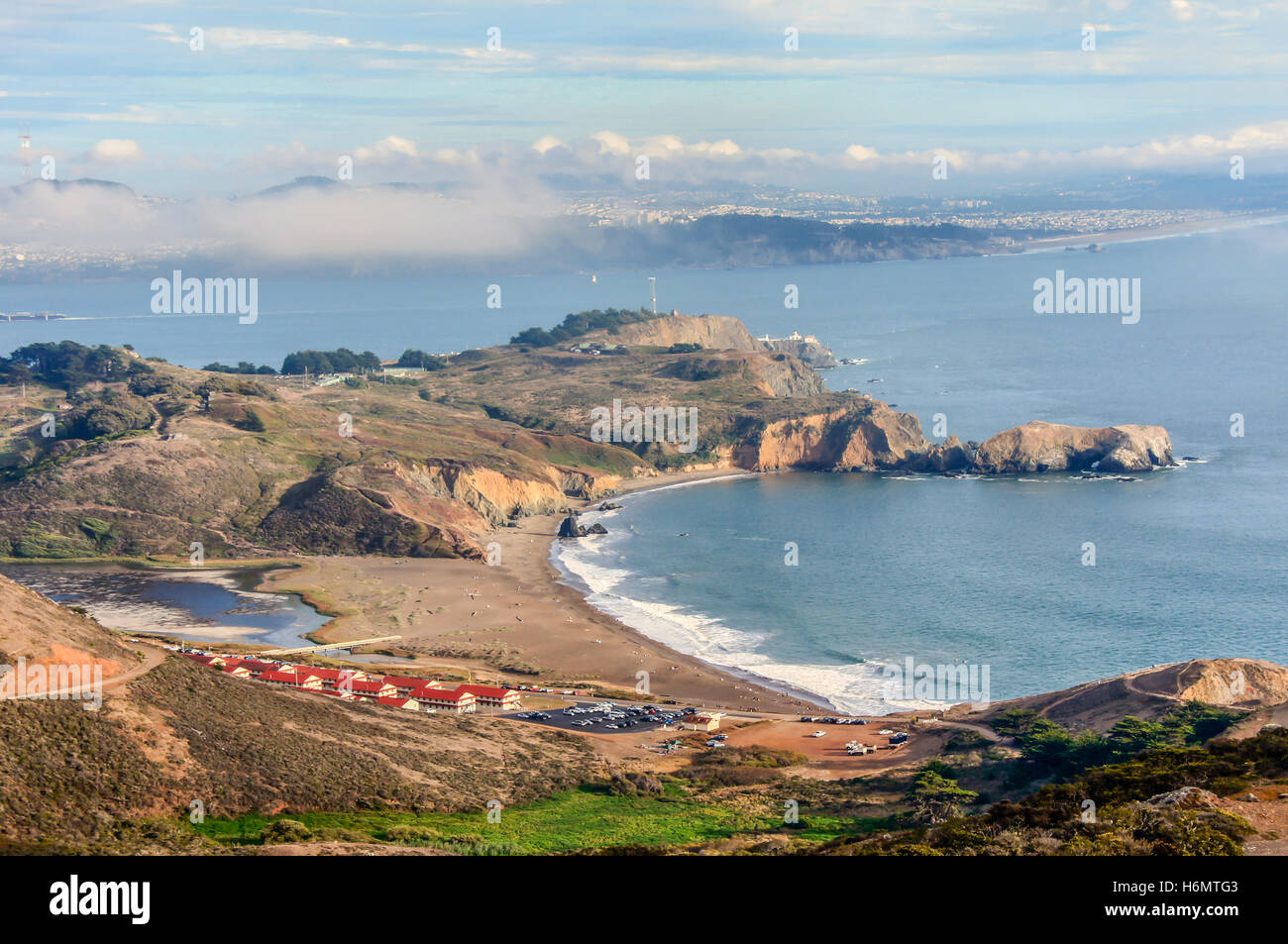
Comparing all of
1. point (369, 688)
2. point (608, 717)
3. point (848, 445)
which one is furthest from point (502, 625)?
point (848, 445)

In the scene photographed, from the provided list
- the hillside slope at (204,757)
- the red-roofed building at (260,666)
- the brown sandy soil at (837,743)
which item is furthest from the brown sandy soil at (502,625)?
the hillside slope at (204,757)

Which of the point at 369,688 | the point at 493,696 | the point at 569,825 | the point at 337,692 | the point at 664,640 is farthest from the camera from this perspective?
the point at 664,640

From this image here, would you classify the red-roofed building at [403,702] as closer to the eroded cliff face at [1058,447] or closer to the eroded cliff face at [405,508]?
the eroded cliff face at [405,508]

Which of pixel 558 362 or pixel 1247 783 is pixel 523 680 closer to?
pixel 1247 783

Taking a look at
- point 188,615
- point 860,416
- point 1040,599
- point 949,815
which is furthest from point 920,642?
point 860,416

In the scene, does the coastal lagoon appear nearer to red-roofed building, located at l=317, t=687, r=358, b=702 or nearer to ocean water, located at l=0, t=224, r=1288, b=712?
red-roofed building, located at l=317, t=687, r=358, b=702

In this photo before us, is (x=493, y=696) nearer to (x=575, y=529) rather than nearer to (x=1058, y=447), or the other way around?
(x=575, y=529)
